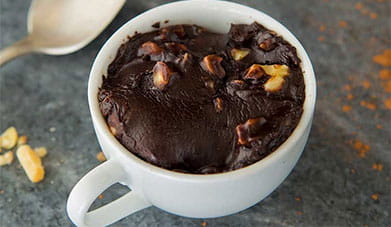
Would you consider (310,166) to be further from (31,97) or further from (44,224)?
(31,97)

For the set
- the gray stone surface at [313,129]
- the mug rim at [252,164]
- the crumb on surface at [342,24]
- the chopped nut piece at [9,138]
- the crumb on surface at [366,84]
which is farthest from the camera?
the crumb on surface at [342,24]

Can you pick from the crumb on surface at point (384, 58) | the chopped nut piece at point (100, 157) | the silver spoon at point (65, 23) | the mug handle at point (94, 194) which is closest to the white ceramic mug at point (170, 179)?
the mug handle at point (94, 194)

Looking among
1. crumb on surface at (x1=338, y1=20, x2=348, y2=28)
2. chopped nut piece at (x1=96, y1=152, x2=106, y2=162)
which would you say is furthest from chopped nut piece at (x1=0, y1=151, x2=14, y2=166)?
crumb on surface at (x1=338, y1=20, x2=348, y2=28)

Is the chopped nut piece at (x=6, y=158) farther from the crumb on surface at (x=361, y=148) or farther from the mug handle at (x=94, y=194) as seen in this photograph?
the crumb on surface at (x=361, y=148)

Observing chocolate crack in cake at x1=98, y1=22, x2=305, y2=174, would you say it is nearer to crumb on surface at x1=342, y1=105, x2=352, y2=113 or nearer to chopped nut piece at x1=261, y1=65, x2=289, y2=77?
chopped nut piece at x1=261, y1=65, x2=289, y2=77

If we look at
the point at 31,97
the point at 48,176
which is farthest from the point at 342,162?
the point at 31,97

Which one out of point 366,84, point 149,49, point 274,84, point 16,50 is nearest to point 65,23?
point 16,50

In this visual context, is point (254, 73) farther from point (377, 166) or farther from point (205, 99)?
point (377, 166)
